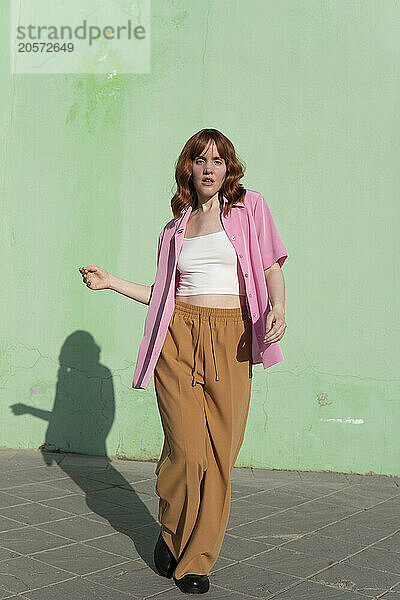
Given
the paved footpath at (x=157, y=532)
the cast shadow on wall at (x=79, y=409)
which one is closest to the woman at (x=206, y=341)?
the paved footpath at (x=157, y=532)

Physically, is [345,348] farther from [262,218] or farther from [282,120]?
[262,218]

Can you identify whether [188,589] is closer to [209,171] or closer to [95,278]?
[95,278]

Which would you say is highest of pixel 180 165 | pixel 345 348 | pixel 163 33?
pixel 163 33

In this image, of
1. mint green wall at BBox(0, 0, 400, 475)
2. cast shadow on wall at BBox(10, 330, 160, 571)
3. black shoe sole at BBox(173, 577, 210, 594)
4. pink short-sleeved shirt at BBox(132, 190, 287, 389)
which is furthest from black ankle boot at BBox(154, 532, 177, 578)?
mint green wall at BBox(0, 0, 400, 475)

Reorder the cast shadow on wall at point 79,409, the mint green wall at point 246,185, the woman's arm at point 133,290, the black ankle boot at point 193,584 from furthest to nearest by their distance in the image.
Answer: the cast shadow on wall at point 79,409
the mint green wall at point 246,185
the woman's arm at point 133,290
the black ankle boot at point 193,584

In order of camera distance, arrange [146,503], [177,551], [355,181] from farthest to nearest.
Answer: [355,181], [146,503], [177,551]

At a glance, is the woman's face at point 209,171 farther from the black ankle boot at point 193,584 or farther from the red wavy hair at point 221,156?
the black ankle boot at point 193,584

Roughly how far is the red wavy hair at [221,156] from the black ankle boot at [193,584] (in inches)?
67.4

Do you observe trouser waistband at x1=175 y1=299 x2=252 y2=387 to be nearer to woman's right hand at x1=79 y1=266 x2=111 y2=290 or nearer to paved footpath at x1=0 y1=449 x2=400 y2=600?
woman's right hand at x1=79 y1=266 x2=111 y2=290

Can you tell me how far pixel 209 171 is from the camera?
3.64 meters

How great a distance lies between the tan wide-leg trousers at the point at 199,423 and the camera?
3545 mm

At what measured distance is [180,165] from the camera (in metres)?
3.73

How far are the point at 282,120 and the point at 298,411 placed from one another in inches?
90.0

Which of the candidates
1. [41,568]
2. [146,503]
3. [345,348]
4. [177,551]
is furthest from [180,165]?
[345,348]
